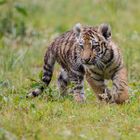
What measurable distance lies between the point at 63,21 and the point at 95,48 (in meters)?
9.18

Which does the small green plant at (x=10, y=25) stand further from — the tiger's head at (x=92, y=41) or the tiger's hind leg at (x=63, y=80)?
the tiger's head at (x=92, y=41)

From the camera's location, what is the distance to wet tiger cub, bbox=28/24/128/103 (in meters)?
11.0

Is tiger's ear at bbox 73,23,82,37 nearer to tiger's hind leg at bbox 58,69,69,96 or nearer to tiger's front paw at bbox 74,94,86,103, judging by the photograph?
tiger's front paw at bbox 74,94,86,103

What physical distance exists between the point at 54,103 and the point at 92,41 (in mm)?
1038

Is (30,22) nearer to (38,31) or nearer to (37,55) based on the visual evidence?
(38,31)

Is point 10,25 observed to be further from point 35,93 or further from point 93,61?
point 93,61

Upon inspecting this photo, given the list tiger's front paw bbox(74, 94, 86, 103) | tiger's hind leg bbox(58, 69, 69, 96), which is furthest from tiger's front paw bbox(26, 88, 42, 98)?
tiger's hind leg bbox(58, 69, 69, 96)

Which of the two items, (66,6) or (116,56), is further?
(66,6)

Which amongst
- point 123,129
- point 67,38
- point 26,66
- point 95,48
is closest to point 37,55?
point 26,66

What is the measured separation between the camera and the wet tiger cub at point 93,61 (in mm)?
10969

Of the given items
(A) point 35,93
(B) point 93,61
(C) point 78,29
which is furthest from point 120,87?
(A) point 35,93

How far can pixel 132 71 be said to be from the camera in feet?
46.2

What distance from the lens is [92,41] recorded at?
11.0 m

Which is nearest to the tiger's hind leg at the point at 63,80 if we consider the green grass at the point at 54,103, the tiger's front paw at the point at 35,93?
the green grass at the point at 54,103
